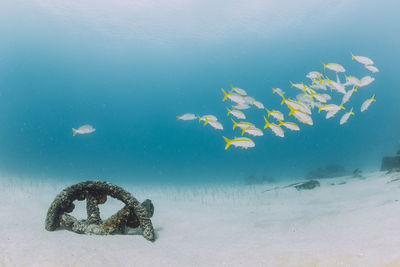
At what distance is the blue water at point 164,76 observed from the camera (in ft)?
111

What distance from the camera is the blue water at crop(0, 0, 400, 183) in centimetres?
3384

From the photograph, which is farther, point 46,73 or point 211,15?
point 46,73

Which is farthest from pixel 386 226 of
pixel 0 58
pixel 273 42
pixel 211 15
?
pixel 0 58

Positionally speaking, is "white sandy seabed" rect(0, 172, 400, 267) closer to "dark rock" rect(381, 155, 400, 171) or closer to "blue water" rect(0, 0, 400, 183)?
"dark rock" rect(381, 155, 400, 171)

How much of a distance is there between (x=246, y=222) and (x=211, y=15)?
31.0 metres

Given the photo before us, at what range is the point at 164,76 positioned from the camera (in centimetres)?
10162

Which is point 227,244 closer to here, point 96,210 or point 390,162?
point 96,210

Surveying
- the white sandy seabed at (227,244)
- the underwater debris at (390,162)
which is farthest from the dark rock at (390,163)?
the white sandy seabed at (227,244)

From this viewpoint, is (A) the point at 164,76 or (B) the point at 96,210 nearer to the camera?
(B) the point at 96,210

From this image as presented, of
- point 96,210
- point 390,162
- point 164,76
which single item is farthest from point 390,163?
point 164,76

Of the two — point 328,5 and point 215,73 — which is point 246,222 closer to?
point 328,5

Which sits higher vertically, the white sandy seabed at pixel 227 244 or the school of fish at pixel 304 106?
the school of fish at pixel 304 106

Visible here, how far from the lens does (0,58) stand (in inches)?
2886

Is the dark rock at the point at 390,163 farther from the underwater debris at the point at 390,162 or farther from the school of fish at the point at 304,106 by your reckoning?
the school of fish at the point at 304,106
